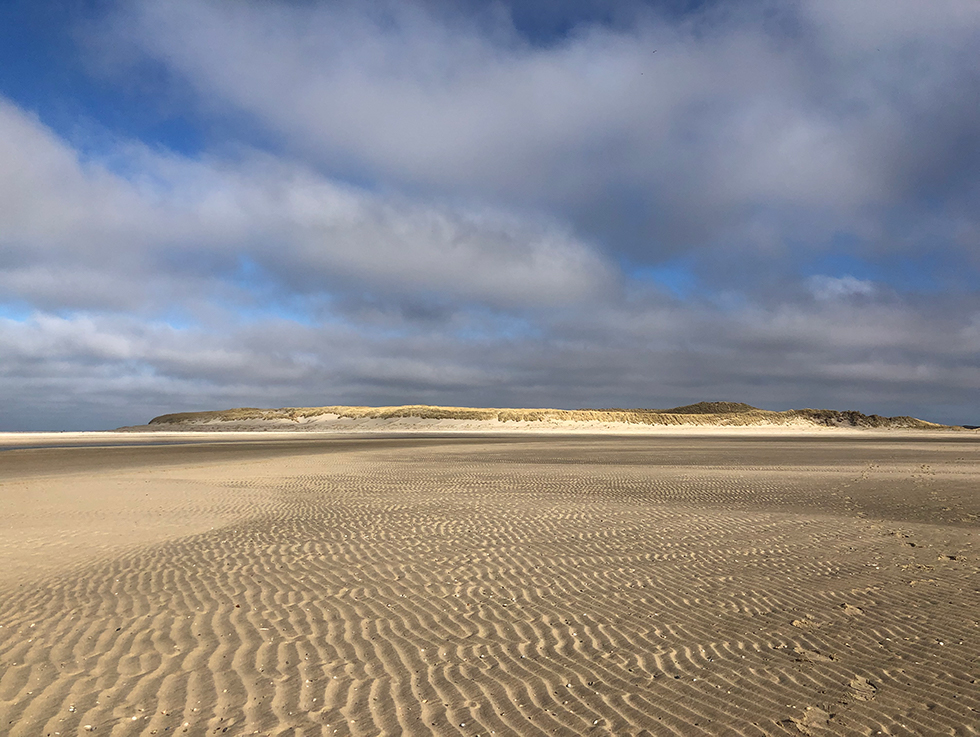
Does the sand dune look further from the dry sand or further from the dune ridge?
the dry sand

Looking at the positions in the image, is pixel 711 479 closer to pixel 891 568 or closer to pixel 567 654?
pixel 891 568

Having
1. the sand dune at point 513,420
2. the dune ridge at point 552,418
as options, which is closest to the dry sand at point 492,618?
the sand dune at point 513,420

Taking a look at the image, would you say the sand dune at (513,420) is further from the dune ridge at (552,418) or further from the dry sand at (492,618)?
the dry sand at (492,618)

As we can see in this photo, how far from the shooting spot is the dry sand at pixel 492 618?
16.3 feet

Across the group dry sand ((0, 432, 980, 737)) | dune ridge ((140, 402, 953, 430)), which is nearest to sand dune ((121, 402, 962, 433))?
dune ridge ((140, 402, 953, 430))

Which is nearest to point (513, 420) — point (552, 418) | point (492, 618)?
point (552, 418)

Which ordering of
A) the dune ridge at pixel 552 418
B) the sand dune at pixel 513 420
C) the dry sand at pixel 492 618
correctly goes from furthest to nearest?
the dune ridge at pixel 552 418 → the sand dune at pixel 513 420 → the dry sand at pixel 492 618

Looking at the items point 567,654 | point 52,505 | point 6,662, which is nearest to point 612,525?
point 567,654

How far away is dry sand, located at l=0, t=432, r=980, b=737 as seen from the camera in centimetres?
496

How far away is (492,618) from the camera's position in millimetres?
7250

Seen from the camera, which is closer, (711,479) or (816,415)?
(711,479)

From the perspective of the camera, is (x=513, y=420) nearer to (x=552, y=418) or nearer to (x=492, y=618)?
(x=552, y=418)

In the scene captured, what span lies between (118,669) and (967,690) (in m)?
7.53

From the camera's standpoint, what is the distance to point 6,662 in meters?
5.93
